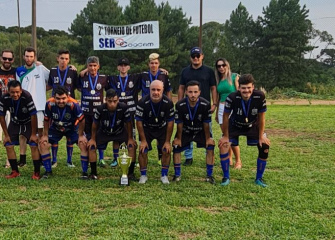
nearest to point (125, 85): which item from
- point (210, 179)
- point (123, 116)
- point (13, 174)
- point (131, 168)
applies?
point (123, 116)

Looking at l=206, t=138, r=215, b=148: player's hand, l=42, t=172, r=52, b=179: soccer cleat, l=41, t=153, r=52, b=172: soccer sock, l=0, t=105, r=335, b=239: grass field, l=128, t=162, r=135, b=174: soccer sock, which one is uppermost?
l=206, t=138, r=215, b=148: player's hand

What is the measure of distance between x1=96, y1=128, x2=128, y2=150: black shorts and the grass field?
550mm

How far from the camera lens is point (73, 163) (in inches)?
270

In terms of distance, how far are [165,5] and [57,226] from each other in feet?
114

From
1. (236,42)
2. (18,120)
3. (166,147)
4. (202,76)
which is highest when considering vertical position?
(236,42)

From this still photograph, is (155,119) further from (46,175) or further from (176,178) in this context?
(46,175)

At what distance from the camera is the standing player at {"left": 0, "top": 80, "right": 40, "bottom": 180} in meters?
5.54

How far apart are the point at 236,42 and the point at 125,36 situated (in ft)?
90.8

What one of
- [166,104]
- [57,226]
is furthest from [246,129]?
[57,226]

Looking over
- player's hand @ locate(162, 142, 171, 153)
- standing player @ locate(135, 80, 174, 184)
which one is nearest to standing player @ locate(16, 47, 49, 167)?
standing player @ locate(135, 80, 174, 184)

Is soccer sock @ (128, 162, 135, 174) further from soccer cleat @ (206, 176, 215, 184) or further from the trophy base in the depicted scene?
soccer cleat @ (206, 176, 215, 184)

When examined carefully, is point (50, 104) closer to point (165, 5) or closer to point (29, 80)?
point (29, 80)

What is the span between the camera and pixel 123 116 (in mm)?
5574

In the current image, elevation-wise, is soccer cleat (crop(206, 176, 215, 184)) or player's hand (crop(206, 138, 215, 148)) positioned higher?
player's hand (crop(206, 138, 215, 148))
